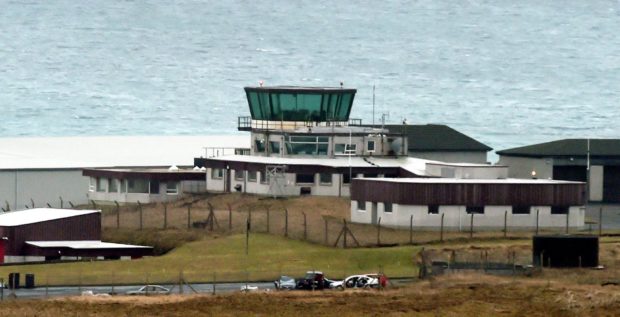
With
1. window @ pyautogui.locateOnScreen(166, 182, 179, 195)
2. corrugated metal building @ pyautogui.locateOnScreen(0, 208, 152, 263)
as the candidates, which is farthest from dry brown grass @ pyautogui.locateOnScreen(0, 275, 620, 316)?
window @ pyautogui.locateOnScreen(166, 182, 179, 195)

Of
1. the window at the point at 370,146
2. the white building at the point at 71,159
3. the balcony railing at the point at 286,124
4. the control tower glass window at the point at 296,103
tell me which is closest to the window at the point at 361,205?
the window at the point at 370,146

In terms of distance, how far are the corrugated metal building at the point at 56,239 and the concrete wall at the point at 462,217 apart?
8159mm

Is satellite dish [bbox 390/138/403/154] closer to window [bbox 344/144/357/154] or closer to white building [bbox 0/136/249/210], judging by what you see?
window [bbox 344/144/357/154]

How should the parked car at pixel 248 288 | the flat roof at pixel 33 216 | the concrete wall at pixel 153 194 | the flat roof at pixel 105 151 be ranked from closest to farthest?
the parked car at pixel 248 288, the flat roof at pixel 33 216, the concrete wall at pixel 153 194, the flat roof at pixel 105 151

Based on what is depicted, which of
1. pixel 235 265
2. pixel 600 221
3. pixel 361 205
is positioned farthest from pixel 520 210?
pixel 235 265

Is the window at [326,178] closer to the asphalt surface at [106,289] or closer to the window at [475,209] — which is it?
the window at [475,209]

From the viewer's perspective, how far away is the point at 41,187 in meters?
103

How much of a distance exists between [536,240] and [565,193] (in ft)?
37.2

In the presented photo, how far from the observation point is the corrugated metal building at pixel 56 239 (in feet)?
268

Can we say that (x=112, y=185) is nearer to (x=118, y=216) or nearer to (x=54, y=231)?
(x=118, y=216)

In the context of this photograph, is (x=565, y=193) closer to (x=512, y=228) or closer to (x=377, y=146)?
(x=512, y=228)

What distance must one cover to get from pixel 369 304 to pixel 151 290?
8140 millimetres

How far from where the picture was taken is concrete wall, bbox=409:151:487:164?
10112cm

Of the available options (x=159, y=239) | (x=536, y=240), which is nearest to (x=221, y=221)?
(x=159, y=239)
